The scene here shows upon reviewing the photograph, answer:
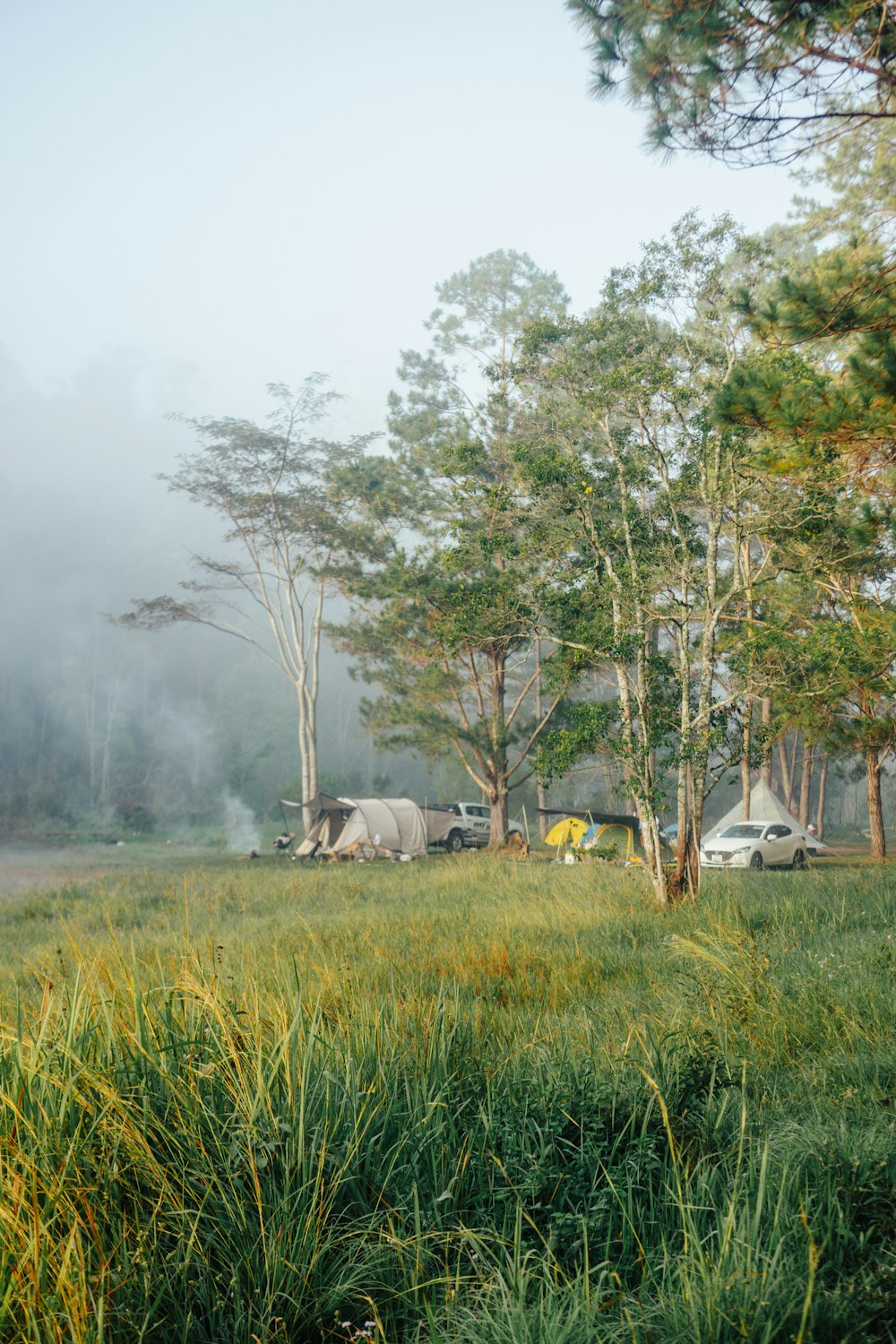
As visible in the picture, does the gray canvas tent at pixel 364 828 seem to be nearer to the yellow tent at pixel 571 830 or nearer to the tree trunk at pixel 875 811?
the yellow tent at pixel 571 830

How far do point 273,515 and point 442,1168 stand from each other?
25.4m

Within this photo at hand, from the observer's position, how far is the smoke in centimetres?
3231

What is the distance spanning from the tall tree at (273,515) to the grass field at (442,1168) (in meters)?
22.2

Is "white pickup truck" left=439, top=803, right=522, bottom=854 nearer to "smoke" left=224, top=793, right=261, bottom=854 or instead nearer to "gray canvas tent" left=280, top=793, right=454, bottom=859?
"gray canvas tent" left=280, top=793, right=454, bottom=859

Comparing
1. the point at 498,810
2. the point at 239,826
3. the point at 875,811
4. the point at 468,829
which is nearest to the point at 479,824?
the point at 468,829

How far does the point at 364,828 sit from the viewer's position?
24.0m

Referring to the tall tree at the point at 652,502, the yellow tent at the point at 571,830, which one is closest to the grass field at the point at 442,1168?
the tall tree at the point at 652,502

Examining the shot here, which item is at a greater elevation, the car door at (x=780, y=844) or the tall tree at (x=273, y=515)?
the tall tree at (x=273, y=515)

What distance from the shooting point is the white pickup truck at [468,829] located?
29.2 m

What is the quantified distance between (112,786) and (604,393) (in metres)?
46.0

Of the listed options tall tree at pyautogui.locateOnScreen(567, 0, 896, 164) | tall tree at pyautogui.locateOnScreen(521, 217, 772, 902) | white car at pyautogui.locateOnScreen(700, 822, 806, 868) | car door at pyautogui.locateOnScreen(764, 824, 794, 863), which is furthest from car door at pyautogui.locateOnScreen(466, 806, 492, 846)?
tall tree at pyautogui.locateOnScreen(567, 0, 896, 164)

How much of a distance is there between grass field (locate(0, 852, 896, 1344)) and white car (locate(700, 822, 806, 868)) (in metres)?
16.1

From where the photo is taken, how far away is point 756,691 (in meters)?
10.4

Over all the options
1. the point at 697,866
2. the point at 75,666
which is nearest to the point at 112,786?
the point at 75,666
